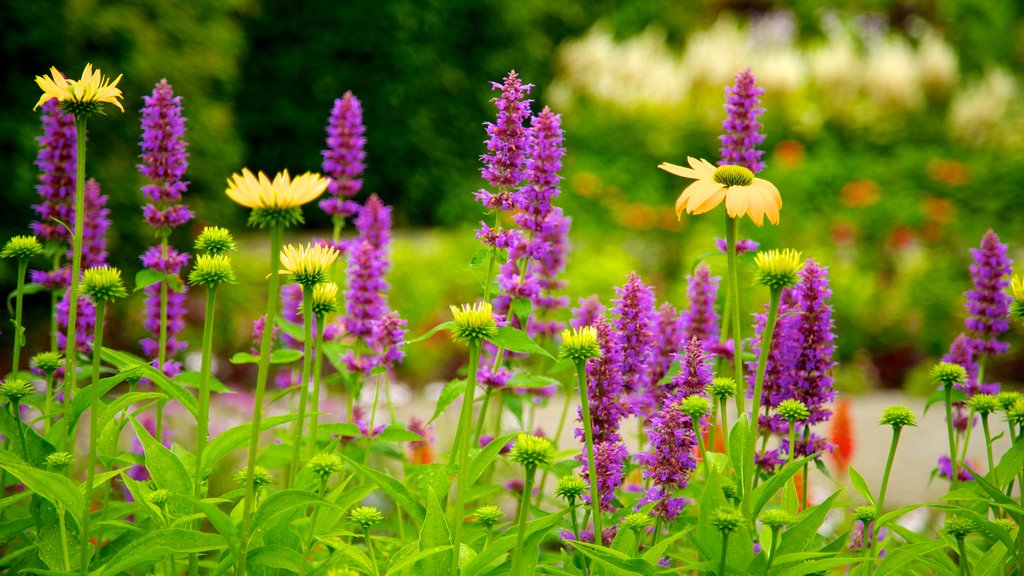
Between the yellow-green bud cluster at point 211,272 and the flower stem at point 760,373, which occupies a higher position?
the yellow-green bud cluster at point 211,272

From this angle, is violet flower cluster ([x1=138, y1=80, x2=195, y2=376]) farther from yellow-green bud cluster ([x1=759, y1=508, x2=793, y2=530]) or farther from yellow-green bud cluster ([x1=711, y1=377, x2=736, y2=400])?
yellow-green bud cluster ([x1=759, y1=508, x2=793, y2=530])

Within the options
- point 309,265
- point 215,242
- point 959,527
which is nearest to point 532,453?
point 309,265

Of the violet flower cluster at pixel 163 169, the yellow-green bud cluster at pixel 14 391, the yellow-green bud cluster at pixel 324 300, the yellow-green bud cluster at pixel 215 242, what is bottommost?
the yellow-green bud cluster at pixel 14 391

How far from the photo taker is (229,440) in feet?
5.84

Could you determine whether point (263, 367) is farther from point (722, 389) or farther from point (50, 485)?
point (722, 389)

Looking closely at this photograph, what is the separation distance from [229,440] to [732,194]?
0.96 metres

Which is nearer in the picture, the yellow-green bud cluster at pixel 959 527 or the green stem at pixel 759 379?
the green stem at pixel 759 379

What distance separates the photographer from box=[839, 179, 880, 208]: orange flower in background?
8.54 metres

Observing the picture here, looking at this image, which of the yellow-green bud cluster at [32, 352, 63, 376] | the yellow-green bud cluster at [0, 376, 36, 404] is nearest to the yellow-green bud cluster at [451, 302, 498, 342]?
the yellow-green bud cluster at [0, 376, 36, 404]

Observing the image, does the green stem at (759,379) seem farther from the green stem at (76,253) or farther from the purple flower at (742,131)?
the green stem at (76,253)

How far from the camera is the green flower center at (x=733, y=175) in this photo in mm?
1598

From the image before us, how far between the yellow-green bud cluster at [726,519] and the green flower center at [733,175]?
1.68 ft

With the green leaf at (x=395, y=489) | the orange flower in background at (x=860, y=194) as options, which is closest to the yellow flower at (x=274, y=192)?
the green leaf at (x=395, y=489)

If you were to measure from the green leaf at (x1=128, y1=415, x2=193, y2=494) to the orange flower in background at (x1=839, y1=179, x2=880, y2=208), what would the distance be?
7703 mm
